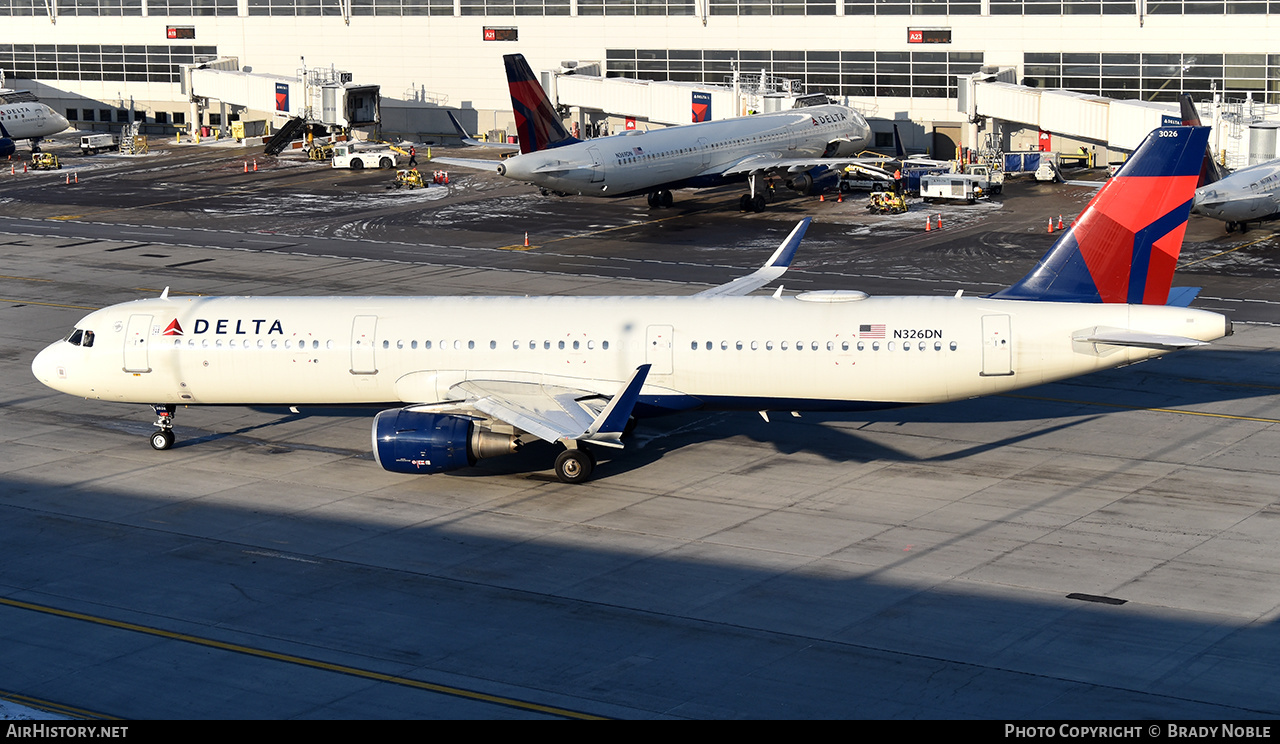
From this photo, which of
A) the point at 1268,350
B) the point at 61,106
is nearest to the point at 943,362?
the point at 1268,350

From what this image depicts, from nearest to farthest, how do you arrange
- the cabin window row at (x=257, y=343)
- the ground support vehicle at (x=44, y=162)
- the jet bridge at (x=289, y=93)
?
the cabin window row at (x=257, y=343)
the ground support vehicle at (x=44, y=162)
the jet bridge at (x=289, y=93)

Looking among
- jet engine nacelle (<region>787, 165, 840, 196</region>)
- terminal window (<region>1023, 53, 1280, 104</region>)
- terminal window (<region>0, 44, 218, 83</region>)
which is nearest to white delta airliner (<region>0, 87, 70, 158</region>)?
terminal window (<region>0, 44, 218, 83</region>)

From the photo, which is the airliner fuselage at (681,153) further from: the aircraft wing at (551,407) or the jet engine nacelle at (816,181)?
the aircraft wing at (551,407)

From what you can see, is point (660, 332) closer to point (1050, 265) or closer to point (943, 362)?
point (943, 362)

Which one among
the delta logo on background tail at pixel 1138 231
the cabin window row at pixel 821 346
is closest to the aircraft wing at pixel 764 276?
the cabin window row at pixel 821 346

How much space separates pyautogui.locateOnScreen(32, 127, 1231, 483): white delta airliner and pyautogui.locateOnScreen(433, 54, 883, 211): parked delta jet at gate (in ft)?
130

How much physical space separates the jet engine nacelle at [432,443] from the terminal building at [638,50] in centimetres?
6194

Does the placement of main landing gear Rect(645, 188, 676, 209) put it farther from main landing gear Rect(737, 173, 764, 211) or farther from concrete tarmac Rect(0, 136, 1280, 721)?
concrete tarmac Rect(0, 136, 1280, 721)

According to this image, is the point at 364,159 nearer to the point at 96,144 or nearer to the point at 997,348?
the point at 96,144

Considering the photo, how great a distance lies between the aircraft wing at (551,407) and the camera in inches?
1300

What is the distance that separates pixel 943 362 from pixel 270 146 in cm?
8835

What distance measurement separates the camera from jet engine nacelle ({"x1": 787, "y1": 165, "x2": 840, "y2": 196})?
3381 inches

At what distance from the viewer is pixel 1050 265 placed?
1444 inches

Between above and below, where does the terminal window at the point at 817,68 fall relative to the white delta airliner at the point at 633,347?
above
